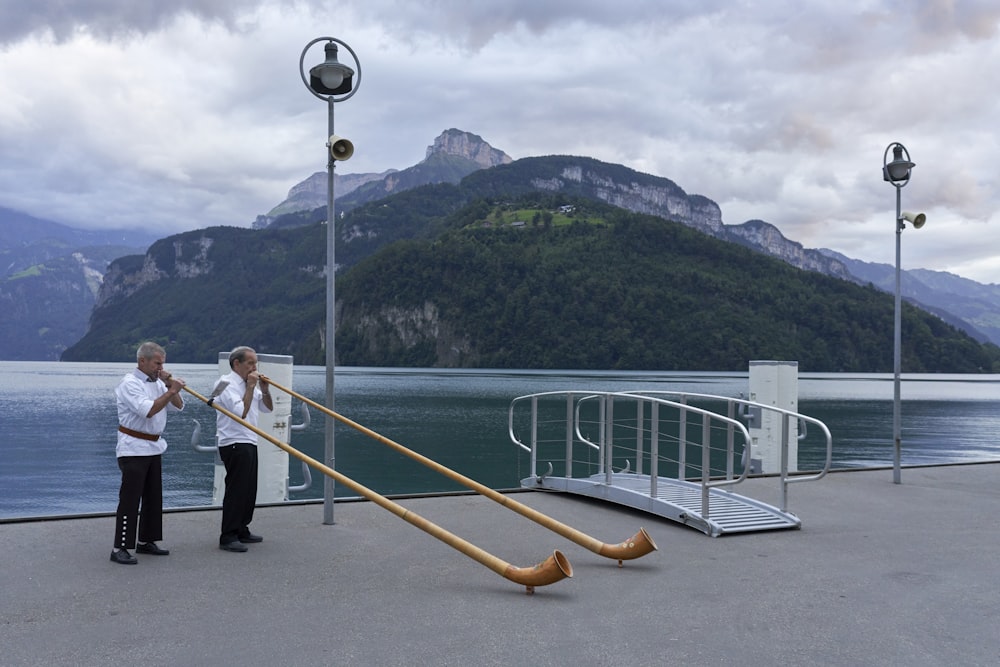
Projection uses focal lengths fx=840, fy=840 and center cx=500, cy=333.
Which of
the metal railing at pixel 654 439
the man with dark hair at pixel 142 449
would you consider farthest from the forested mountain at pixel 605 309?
the man with dark hair at pixel 142 449

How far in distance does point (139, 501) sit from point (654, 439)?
476cm

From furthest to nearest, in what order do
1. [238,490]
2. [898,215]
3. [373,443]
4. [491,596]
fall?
[373,443]
[898,215]
[238,490]
[491,596]

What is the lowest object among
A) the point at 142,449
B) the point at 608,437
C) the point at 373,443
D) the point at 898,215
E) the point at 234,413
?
the point at 373,443

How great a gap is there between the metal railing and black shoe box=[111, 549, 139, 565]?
439 centimetres

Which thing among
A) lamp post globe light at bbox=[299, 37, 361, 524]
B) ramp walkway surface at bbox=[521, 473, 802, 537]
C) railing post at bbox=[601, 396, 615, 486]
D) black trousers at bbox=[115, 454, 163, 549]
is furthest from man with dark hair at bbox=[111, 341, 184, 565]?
ramp walkway surface at bbox=[521, 473, 802, 537]

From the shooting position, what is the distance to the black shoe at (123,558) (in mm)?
6012

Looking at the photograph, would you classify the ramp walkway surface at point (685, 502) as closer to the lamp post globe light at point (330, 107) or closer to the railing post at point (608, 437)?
the railing post at point (608, 437)

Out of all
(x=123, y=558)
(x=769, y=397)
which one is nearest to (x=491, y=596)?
(x=123, y=558)

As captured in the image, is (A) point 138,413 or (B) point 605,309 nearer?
(A) point 138,413

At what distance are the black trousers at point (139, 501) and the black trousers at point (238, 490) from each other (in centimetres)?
49

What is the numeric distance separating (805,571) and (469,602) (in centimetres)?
264

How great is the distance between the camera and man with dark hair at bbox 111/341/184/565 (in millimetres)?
6133

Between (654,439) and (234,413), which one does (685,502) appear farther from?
(234,413)

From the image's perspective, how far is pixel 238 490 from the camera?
21.7ft
